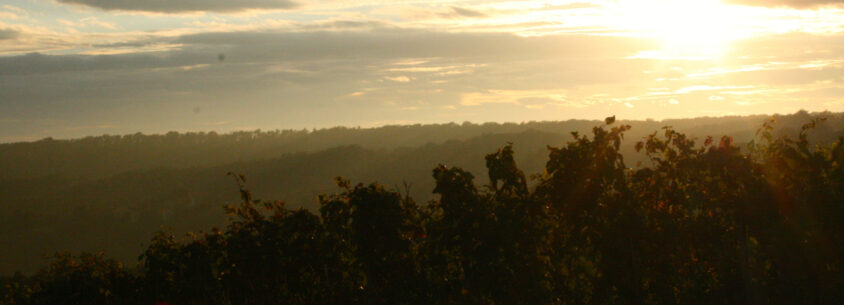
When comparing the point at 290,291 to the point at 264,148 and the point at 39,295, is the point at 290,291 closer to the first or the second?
the point at 39,295

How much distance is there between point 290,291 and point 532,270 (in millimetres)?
3056

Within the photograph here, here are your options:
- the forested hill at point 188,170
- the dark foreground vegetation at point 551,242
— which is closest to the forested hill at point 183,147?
the forested hill at point 188,170

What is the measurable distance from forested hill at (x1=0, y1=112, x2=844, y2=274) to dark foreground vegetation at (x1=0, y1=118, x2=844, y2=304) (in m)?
49.8

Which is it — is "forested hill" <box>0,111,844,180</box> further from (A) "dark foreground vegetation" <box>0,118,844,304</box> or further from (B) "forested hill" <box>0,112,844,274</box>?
(A) "dark foreground vegetation" <box>0,118,844,304</box>

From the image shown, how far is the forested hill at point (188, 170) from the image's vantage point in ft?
290

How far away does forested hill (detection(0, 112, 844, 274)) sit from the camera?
88312 millimetres

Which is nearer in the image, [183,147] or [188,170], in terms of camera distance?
[188,170]

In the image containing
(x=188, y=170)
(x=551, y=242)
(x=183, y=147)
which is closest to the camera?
(x=551, y=242)

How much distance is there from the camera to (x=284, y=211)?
10.8 meters

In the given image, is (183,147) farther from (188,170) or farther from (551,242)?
(551,242)

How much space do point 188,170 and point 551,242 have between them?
11329 cm

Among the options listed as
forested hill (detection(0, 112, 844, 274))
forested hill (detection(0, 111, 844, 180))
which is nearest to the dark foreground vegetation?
forested hill (detection(0, 112, 844, 274))

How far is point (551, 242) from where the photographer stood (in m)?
9.98

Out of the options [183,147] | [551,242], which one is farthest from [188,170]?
[551,242]
